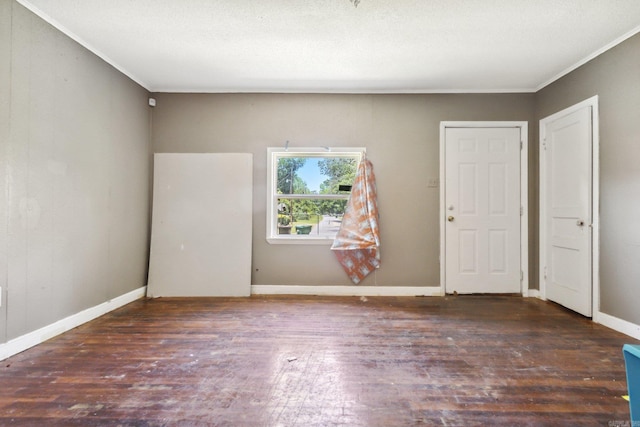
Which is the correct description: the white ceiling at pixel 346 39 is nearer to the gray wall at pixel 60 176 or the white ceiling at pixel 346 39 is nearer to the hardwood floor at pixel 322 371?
the gray wall at pixel 60 176

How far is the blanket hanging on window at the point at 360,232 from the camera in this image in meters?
3.57

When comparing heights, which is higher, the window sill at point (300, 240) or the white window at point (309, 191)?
the white window at point (309, 191)

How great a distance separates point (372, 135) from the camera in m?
3.74

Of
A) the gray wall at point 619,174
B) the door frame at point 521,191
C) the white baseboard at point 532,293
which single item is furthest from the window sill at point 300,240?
the gray wall at point 619,174

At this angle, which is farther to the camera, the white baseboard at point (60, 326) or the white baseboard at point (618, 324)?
the white baseboard at point (618, 324)

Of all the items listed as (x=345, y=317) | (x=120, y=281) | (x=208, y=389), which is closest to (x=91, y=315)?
(x=120, y=281)

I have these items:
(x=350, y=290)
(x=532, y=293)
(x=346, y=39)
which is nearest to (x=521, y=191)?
(x=532, y=293)

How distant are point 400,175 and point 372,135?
23.9 inches

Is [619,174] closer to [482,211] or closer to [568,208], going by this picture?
[568,208]

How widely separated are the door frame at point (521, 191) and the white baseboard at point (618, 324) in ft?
2.92

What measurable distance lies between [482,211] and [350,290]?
6.20ft

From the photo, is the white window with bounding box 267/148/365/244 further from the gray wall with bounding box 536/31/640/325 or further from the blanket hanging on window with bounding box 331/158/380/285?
the gray wall with bounding box 536/31/640/325

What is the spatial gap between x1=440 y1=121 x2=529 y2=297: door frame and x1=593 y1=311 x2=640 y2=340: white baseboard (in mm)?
889

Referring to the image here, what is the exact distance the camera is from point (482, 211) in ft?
12.1
